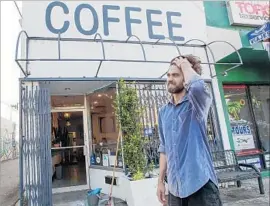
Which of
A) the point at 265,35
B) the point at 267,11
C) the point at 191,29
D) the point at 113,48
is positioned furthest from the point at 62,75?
the point at 267,11

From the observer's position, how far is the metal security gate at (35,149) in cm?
462

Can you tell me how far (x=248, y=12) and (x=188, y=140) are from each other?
22.7 ft

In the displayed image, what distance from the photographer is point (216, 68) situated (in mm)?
6906

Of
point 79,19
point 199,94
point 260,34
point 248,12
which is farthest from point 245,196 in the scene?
point 79,19

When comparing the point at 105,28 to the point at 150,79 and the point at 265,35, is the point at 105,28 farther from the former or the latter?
the point at 265,35

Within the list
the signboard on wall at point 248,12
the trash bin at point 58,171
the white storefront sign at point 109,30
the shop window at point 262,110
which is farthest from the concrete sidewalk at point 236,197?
the signboard on wall at point 248,12

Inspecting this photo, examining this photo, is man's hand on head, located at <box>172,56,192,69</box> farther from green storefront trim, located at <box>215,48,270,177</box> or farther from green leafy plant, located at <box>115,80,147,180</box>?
green storefront trim, located at <box>215,48,270,177</box>

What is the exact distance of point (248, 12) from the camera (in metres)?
7.37

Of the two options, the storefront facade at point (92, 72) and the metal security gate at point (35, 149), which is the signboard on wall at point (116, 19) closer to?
the storefront facade at point (92, 72)

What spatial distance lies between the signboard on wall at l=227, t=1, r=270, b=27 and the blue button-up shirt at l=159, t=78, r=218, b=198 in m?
6.24

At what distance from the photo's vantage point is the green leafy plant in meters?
4.96

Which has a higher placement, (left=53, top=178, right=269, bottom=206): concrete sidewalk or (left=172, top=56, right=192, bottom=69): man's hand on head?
(left=172, top=56, right=192, bottom=69): man's hand on head

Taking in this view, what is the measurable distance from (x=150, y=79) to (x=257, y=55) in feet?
10.3

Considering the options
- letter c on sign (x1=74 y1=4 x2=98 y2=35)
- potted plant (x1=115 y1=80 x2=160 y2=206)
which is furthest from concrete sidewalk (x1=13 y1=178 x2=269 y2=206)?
letter c on sign (x1=74 y1=4 x2=98 y2=35)
